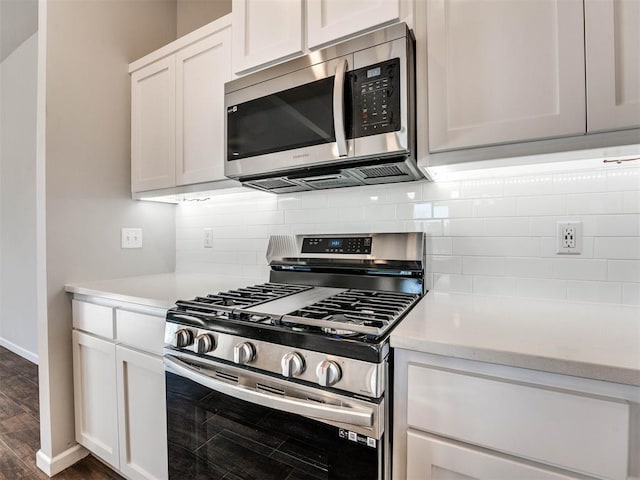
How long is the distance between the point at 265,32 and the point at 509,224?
129 centimetres

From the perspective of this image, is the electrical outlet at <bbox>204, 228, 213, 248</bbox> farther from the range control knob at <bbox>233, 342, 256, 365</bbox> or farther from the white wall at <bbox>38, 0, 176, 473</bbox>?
the range control knob at <bbox>233, 342, 256, 365</bbox>

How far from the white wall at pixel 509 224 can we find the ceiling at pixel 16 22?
286 cm

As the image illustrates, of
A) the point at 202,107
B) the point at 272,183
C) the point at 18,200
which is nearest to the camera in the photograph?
the point at 272,183

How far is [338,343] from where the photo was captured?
2.80ft

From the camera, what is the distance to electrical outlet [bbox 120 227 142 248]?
6.40ft

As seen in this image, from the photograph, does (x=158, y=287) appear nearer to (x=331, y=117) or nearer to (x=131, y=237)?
(x=131, y=237)

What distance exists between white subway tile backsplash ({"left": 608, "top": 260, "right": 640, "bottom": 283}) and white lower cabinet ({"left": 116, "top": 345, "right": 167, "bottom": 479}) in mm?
1692

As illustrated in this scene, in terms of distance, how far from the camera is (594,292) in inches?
45.3

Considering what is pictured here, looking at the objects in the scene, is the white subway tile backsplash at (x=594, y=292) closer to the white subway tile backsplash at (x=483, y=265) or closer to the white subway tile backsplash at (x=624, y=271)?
the white subway tile backsplash at (x=624, y=271)

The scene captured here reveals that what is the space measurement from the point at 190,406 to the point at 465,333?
0.95 meters

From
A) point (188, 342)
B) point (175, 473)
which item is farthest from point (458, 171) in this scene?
point (175, 473)

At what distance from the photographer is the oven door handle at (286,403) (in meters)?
0.80

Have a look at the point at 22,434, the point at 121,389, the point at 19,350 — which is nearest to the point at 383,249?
the point at 121,389

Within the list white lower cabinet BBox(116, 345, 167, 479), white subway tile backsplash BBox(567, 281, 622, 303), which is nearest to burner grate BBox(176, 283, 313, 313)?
white lower cabinet BBox(116, 345, 167, 479)
